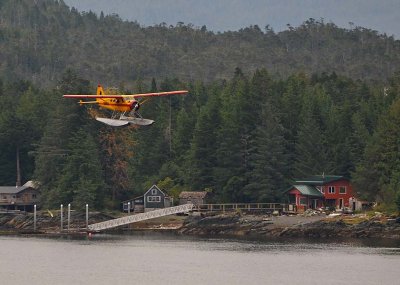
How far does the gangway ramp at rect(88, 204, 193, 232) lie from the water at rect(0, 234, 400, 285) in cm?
829

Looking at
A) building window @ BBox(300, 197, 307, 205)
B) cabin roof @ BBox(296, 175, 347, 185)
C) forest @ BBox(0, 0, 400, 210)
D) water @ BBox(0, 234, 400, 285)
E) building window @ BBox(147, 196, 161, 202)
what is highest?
forest @ BBox(0, 0, 400, 210)

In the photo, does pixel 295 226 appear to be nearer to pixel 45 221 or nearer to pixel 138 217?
pixel 138 217

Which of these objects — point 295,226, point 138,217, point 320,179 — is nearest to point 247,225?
point 295,226

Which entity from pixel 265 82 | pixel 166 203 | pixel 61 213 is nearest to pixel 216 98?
pixel 265 82

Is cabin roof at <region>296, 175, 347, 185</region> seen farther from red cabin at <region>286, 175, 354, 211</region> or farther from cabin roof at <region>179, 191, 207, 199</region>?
cabin roof at <region>179, 191, 207, 199</region>

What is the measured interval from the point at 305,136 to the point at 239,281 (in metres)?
49.7

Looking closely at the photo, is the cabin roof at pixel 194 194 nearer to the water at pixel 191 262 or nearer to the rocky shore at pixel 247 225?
the rocky shore at pixel 247 225

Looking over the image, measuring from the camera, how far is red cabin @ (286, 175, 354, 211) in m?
114

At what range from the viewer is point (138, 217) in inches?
4343

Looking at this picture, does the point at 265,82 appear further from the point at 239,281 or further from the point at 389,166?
the point at 239,281

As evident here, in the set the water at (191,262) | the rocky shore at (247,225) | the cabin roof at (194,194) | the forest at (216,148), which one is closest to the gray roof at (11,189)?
the forest at (216,148)

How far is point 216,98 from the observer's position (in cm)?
12481

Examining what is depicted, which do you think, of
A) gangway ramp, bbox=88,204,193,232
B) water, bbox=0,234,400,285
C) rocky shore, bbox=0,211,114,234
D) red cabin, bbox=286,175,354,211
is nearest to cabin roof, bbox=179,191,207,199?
gangway ramp, bbox=88,204,193,232

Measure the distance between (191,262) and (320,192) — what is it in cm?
3693
